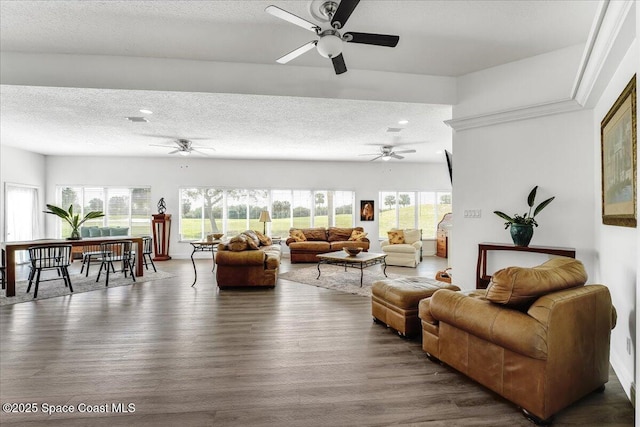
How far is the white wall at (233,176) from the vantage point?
822 cm

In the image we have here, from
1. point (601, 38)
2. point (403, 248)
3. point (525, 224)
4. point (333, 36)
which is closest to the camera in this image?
point (601, 38)

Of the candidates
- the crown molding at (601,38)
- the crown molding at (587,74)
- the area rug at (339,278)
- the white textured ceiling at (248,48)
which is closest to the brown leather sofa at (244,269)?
the area rug at (339,278)

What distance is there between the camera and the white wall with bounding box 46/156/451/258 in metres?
8.22

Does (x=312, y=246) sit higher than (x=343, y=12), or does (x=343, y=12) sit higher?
(x=343, y=12)

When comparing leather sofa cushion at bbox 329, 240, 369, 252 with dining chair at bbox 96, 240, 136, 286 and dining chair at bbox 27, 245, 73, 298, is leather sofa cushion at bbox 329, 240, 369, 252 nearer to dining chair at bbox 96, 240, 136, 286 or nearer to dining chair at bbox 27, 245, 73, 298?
dining chair at bbox 96, 240, 136, 286

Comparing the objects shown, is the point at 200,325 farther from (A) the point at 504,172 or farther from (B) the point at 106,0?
(A) the point at 504,172

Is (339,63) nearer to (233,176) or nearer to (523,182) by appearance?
(523,182)

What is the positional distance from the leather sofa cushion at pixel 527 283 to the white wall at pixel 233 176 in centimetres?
726

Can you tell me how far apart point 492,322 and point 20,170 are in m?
10.5

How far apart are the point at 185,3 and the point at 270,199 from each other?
6.54 meters

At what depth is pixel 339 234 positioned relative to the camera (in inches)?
329

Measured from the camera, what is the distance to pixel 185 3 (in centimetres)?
261

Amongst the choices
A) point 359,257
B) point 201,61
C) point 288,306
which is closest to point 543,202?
point 359,257

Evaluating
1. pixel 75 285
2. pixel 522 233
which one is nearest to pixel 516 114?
pixel 522 233
